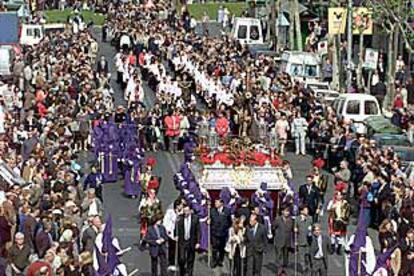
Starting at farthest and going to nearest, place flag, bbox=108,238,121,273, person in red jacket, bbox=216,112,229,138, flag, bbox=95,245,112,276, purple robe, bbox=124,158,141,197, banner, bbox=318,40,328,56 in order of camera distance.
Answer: banner, bbox=318,40,328,56 < person in red jacket, bbox=216,112,229,138 < purple robe, bbox=124,158,141,197 < flag, bbox=108,238,121,273 < flag, bbox=95,245,112,276

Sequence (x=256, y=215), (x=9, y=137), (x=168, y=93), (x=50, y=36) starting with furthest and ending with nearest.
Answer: (x=50, y=36)
(x=168, y=93)
(x=9, y=137)
(x=256, y=215)

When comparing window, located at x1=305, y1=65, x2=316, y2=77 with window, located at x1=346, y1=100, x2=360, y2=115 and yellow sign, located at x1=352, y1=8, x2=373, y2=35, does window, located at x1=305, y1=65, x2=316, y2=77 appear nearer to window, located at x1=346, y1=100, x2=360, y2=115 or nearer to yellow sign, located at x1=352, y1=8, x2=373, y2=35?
yellow sign, located at x1=352, y1=8, x2=373, y2=35

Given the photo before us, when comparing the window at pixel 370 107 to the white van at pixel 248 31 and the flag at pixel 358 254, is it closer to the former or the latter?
the flag at pixel 358 254

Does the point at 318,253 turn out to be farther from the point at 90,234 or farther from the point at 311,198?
the point at 311,198

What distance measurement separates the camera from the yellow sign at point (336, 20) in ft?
187

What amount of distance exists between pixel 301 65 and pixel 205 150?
24.1m

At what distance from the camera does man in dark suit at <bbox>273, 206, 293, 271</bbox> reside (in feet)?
94.9

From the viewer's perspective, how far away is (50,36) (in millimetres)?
64625

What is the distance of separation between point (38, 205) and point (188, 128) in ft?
44.8

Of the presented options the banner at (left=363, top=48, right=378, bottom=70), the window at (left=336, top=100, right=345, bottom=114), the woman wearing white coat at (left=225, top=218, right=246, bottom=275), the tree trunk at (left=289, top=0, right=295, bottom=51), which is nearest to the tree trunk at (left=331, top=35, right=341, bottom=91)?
the banner at (left=363, top=48, right=378, bottom=70)

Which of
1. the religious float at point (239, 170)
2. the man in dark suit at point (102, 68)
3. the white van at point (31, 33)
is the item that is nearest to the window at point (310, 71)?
the man in dark suit at point (102, 68)

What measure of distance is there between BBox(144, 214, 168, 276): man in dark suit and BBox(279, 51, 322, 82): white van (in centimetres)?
2942

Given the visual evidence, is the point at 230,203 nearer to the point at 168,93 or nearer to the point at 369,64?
the point at 168,93

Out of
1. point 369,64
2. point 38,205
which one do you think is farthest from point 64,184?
point 369,64
